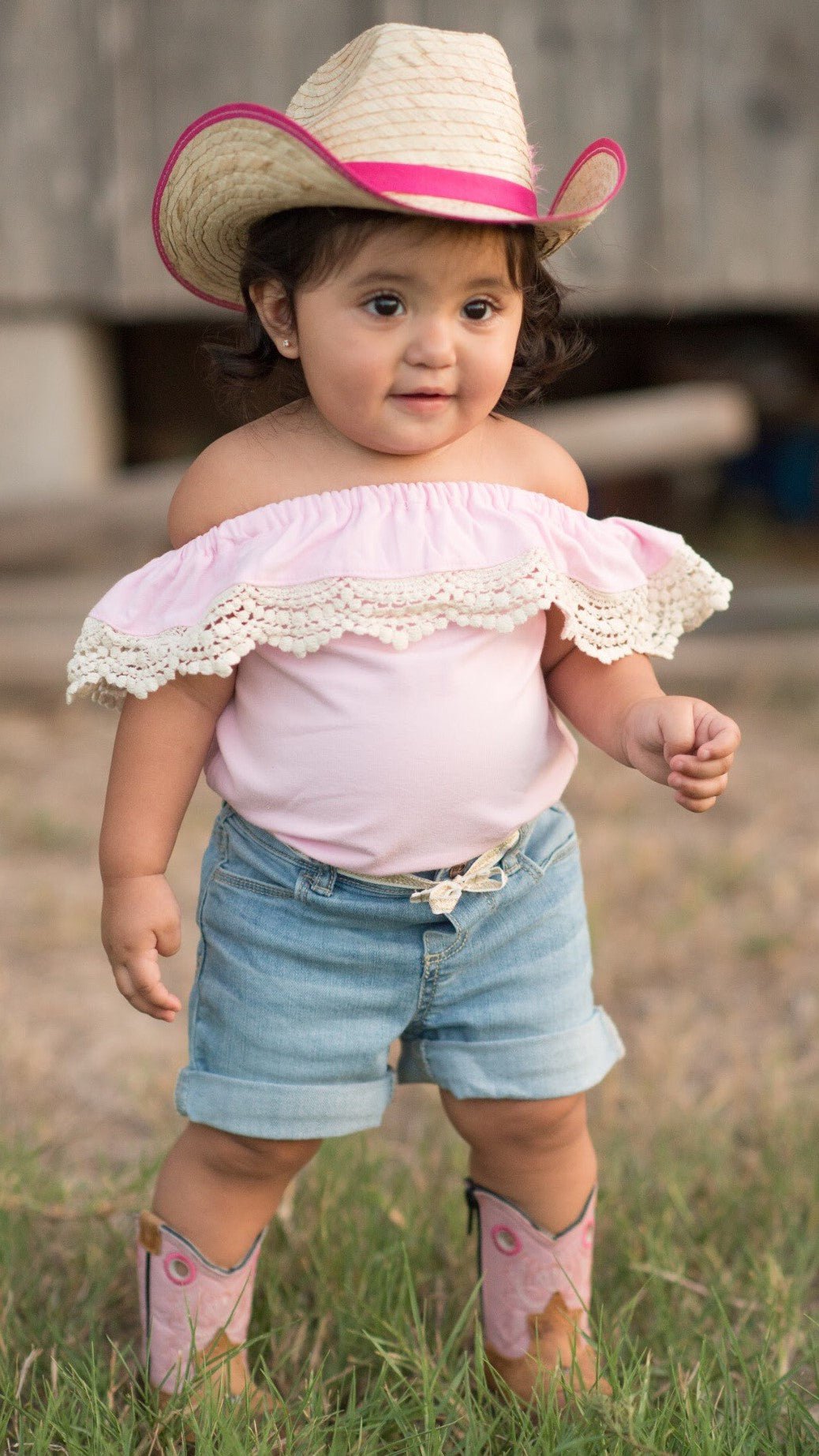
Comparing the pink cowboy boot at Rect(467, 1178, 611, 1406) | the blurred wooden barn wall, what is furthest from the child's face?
the blurred wooden barn wall

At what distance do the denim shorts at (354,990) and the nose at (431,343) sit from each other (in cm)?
51

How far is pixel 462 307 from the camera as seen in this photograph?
154cm

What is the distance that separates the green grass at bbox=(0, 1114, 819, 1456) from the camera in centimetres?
158

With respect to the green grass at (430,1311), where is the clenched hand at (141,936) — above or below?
above

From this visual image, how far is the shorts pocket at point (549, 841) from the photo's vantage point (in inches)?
67.6

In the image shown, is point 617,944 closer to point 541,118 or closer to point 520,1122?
point 520,1122

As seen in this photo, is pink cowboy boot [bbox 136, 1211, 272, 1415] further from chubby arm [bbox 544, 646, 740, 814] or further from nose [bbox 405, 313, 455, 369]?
nose [bbox 405, 313, 455, 369]

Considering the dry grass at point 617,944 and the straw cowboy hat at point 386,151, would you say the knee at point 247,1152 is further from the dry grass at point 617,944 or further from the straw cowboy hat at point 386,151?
the straw cowboy hat at point 386,151

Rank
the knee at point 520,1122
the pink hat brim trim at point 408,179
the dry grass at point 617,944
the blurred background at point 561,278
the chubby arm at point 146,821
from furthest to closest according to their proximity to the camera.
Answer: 1. the blurred background at point 561,278
2. the dry grass at point 617,944
3. the knee at point 520,1122
4. the chubby arm at point 146,821
5. the pink hat brim trim at point 408,179

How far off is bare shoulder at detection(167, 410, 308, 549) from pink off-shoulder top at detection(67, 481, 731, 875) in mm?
20

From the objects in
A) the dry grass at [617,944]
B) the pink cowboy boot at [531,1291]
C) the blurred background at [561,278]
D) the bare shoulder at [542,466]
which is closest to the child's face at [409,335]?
the bare shoulder at [542,466]

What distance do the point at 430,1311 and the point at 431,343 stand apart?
45.4 inches

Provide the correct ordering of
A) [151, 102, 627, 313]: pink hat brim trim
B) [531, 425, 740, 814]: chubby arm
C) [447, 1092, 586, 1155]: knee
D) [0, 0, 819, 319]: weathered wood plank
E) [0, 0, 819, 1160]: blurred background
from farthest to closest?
[0, 0, 819, 319]: weathered wood plank, [0, 0, 819, 1160]: blurred background, [447, 1092, 586, 1155]: knee, [531, 425, 740, 814]: chubby arm, [151, 102, 627, 313]: pink hat brim trim

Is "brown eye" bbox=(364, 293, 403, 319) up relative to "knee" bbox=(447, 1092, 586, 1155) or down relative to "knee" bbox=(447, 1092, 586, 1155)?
up
